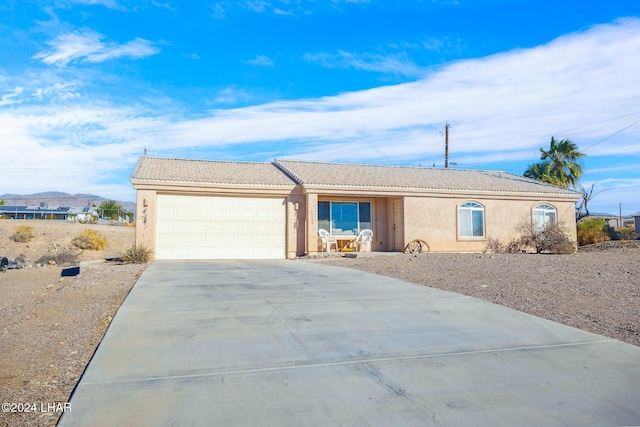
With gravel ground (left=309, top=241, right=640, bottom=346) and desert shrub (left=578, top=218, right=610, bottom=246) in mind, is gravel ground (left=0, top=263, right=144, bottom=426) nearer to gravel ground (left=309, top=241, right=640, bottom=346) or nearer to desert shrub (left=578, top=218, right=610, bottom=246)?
gravel ground (left=309, top=241, right=640, bottom=346)

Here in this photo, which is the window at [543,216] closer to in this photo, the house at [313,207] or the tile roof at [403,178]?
the house at [313,207]

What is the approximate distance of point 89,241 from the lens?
3198 cm

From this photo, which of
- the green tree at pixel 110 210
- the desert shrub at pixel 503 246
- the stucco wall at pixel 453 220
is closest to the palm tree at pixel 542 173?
the stucco wall at pixel 453 220

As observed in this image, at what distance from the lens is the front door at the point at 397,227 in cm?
2133

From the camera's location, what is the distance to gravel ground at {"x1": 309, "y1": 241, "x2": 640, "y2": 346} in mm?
7759

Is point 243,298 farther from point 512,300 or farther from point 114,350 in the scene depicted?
point 512,300

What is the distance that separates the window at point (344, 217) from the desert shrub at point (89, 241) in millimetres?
17619

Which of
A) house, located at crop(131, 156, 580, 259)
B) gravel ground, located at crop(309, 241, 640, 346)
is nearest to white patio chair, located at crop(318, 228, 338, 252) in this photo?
house, located at crop(131, 156, 580, 259)

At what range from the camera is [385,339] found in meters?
6.36

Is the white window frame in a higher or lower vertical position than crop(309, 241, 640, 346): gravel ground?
higher

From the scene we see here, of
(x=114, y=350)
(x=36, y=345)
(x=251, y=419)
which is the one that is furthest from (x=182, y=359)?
(x=36, y=345)

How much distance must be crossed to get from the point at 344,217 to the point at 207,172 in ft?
19.1

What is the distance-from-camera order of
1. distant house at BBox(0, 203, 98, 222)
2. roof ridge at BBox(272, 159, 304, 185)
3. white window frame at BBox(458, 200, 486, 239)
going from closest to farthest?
roof ridge at BBox(272, 159, 304, 185) < white window frame at BBox(458, 200, 486, 239) < distant house at BBox(0, 203, 98, 222)

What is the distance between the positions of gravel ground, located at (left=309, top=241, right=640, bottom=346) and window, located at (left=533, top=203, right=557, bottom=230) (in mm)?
8070
